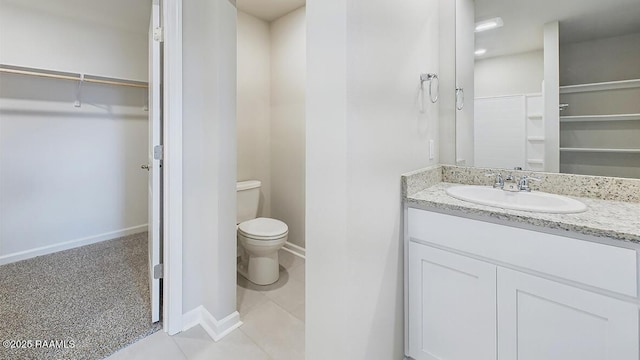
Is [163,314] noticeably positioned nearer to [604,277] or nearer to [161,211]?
[161,211]

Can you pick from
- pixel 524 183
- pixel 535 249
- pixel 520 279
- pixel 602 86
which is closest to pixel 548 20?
pixel 602 86

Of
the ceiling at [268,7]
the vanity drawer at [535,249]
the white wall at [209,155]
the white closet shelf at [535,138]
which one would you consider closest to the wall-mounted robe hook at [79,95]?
the ceiling at [268,7]

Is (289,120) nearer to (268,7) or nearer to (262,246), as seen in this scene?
(268,7)

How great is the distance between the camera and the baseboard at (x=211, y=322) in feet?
5.40

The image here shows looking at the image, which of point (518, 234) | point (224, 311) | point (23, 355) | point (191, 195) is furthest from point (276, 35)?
point (23, 355)

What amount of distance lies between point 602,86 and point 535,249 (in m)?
0.88

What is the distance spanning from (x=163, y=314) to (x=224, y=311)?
35cm

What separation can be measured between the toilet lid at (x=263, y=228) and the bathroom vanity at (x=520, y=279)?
1.09 m

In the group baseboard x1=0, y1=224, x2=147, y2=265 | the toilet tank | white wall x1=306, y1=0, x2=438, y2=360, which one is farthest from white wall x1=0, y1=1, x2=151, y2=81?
white wall x1=306, y1=0, x2=438, y2=360

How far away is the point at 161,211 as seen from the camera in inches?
67.5

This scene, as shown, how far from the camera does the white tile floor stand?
4.90ft

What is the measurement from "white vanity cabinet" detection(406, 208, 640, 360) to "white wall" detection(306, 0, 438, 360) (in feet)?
0.52

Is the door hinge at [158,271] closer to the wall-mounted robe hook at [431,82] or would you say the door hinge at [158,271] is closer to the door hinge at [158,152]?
the door hinge at [158,152]

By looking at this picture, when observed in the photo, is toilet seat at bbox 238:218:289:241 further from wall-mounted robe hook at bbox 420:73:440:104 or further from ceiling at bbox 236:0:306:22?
ceiling at bbox 236:0:306:22
